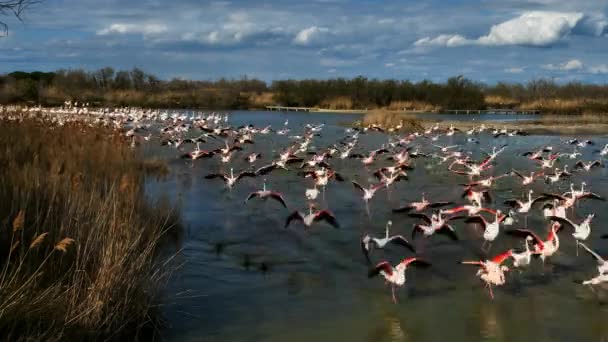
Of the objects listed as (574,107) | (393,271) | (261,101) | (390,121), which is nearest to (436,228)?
(393,271)

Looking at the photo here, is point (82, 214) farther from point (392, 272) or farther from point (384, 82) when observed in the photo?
point (384, 82)

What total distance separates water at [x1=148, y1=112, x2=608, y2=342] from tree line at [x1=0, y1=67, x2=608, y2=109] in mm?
53304

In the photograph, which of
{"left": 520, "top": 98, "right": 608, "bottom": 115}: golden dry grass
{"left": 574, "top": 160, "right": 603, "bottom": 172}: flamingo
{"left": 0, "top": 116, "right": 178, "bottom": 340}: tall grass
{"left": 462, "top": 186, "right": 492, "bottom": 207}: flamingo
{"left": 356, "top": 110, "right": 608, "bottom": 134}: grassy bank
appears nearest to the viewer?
{"left": 0, "top": 116, "right": 178, "bottom": 340}: tall grass

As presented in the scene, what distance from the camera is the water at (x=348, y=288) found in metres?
7.94

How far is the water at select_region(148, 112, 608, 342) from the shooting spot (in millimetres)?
7941

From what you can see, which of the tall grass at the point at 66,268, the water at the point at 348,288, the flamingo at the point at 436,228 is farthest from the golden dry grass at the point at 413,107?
the tall grass at the point at 66,268

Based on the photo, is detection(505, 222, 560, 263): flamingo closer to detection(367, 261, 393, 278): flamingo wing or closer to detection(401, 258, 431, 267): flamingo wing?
detection(401, 258, 431, 267): flamingo wing

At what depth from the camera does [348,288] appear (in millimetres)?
9375

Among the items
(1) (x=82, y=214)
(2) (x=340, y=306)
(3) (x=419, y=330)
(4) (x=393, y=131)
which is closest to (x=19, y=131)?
(1) (x=82, y=214)

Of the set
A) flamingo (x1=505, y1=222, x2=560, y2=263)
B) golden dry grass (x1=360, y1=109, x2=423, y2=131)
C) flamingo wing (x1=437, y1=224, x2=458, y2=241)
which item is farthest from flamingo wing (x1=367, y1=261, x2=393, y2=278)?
golden dry grass (x1=360, y1=109, x2=423, y2=131)

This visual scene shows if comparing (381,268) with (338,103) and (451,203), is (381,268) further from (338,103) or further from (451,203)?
(338,103)

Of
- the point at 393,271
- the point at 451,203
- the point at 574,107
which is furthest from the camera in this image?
the point at 574,107

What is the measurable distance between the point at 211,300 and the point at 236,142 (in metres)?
20.8

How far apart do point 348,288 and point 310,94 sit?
66328 millimetres
